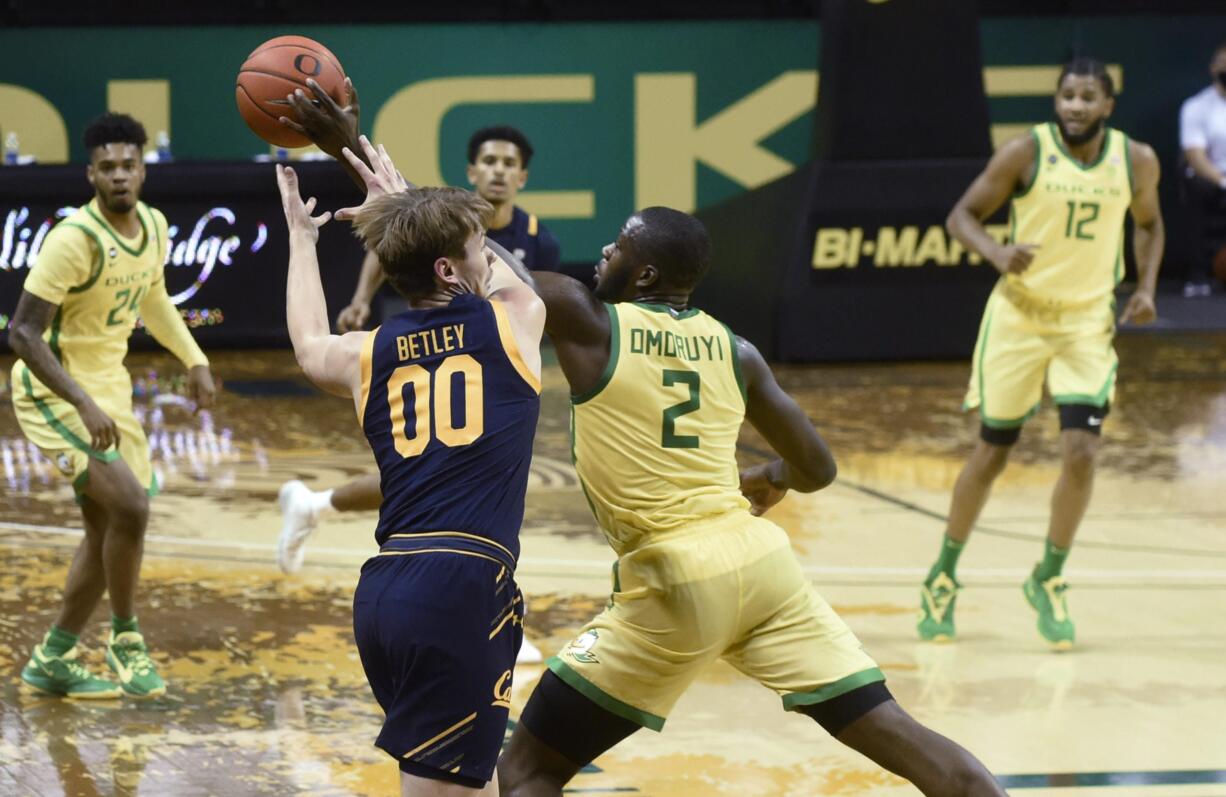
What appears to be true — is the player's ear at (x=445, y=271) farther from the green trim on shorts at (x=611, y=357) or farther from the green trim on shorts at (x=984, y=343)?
the green trim on shorts at (x=984, y=343)

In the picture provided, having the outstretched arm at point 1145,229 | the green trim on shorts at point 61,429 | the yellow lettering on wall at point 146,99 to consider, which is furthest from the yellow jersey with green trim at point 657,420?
the yellow lettering on wall at point 146,99

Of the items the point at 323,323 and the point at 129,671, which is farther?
the point at 129,671

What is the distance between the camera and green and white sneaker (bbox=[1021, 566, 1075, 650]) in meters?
6.68

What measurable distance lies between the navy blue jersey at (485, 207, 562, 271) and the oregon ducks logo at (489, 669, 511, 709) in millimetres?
3698

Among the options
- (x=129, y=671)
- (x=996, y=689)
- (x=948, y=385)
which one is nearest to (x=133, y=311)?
(x=129, y=671)

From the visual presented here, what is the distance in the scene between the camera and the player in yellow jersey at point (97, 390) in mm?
6031

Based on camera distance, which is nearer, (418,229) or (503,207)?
(418,229)

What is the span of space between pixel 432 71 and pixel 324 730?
12784 millimetres

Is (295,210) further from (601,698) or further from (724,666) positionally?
(724,666)

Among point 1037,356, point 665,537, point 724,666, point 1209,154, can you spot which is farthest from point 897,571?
Result: point 1209,154

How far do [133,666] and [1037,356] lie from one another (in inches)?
135

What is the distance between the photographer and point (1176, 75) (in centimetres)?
1830

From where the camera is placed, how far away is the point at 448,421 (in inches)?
148

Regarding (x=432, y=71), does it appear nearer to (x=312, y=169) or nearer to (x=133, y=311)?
(x=312, y=169)
